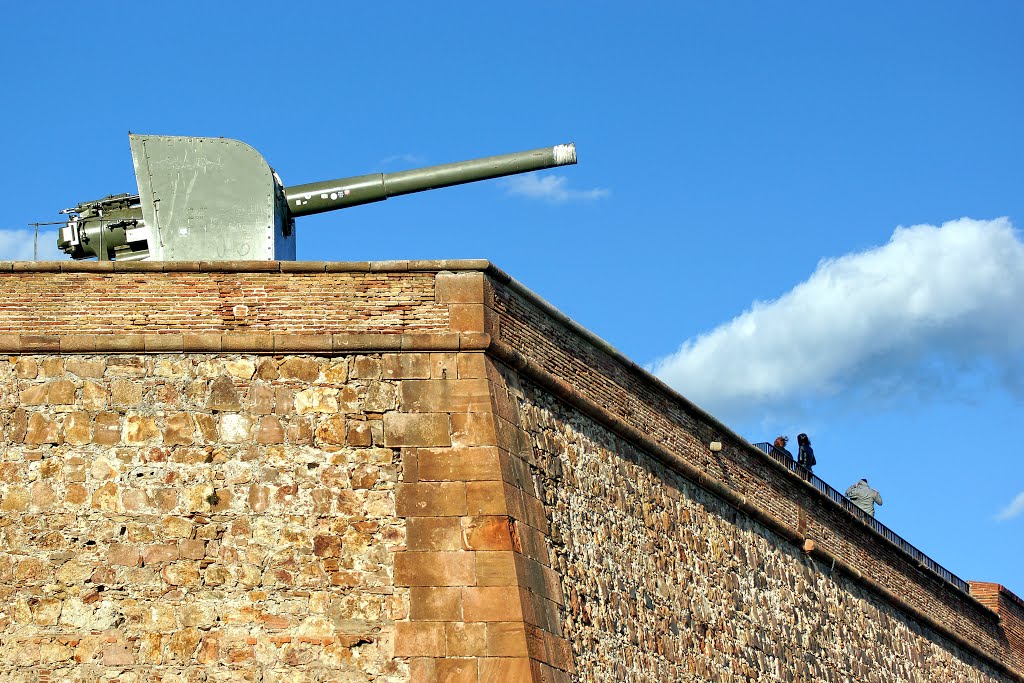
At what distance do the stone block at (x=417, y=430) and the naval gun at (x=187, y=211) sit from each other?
221 cm

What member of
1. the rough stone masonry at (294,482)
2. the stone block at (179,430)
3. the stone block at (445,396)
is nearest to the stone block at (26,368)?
the rough stone masonry at (294,482)

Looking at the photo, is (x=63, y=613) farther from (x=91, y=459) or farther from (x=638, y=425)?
(x=638, y=425)

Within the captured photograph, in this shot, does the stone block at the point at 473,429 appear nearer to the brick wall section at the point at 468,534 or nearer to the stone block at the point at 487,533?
the brick wall section at the point at 468,534

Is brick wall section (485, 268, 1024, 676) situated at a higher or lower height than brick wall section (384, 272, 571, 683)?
higher

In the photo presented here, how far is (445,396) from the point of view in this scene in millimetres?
12297

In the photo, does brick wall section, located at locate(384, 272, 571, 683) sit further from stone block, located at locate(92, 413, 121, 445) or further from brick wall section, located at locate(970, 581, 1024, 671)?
brick wall section, located at locate(970, 581, 1024, 671)

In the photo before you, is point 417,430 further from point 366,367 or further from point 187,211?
point 187,211

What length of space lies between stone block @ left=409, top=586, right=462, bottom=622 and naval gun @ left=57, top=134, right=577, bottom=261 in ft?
11.2

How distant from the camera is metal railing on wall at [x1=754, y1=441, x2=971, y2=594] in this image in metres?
19.3

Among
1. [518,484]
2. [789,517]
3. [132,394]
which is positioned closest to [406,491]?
[518,484]

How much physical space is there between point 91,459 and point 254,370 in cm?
132

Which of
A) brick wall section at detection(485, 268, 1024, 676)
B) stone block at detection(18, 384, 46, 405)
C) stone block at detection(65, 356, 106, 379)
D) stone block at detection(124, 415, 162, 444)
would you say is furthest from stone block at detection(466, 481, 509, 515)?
stone block at detection(18, 384, 46, 405)

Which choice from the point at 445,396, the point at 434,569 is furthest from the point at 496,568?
the point at 445,396

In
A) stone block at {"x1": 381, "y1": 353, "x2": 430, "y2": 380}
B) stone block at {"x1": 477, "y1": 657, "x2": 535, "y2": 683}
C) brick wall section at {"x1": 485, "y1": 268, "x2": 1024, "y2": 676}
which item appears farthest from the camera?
brick wall section at {"x1": 485, "y1": 268, "x2": 1024, "y2": 676}
